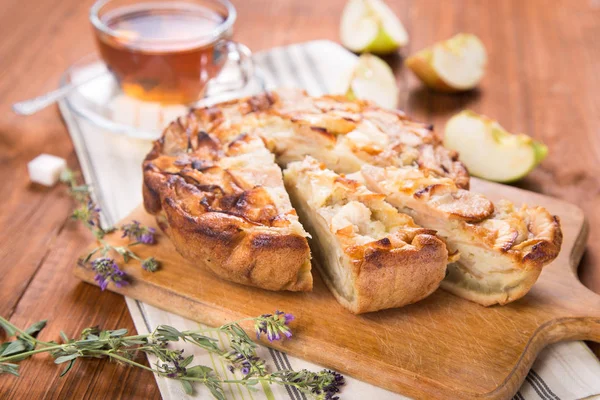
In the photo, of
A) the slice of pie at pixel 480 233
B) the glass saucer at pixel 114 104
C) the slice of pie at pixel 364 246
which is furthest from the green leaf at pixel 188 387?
the glass saucer at pixel 114 104

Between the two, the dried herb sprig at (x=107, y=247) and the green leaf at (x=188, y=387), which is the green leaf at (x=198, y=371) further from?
the dried herb sprig at (x=107, y=247)

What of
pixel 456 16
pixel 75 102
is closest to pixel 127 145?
pixel 75 102

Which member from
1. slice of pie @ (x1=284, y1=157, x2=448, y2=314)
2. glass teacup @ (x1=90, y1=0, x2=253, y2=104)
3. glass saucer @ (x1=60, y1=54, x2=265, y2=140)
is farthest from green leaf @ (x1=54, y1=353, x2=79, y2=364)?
glass teacup @ (x1=90, y1=0, x2=253, y2=104)

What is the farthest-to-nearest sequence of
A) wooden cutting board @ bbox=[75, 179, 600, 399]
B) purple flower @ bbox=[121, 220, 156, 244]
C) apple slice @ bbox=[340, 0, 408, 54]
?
1. apple slice @ bbox=[340, 0, 408, 54]
2. purple flower @ bbox=[121, 220, 156, 244]
3. wooden cutting board @ bbox=[75, 179, 600, 399]

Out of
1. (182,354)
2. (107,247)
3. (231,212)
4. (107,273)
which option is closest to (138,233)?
(107,247)

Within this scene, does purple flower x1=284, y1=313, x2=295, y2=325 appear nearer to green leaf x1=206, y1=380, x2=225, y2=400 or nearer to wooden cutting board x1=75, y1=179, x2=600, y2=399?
wooden cutting board x1=75, y1=179, x2=600, y2=399

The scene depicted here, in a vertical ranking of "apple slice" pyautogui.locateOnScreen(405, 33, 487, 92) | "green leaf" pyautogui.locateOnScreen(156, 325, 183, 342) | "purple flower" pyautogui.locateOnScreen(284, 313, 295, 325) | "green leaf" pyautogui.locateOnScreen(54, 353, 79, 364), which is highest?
"apple slice" pyautogui.locateOnScreen(405, 33, 487, 92)
